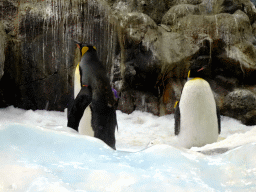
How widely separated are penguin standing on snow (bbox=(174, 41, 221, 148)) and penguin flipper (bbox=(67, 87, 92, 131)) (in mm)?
1154

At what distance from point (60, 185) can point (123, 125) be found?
3899 mm

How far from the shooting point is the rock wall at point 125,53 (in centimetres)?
503

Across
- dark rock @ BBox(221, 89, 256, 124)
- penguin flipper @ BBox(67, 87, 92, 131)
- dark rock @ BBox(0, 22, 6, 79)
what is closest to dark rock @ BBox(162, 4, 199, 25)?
dark rock @ BBox(221, 89, 256, 124)

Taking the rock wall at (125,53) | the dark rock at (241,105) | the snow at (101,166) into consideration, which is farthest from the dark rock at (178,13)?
the snow at (101,166)

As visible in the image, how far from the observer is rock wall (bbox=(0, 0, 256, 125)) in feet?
16.5

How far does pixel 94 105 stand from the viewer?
108 inches

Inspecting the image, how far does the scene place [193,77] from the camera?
333 cm

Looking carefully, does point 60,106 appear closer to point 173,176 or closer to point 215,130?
point 215,130

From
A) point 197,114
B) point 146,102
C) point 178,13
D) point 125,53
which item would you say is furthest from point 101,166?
point 178,13

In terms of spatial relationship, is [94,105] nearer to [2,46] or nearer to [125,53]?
[2,46]

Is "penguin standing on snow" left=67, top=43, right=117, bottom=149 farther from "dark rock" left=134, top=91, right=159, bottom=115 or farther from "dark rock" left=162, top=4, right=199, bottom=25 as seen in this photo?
"dark rock" left=162, top=4, right=199, bottom=25

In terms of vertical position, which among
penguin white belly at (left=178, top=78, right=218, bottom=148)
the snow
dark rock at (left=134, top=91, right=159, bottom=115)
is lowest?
dark rock at (left=134, top=91, right=159, bottom=115)

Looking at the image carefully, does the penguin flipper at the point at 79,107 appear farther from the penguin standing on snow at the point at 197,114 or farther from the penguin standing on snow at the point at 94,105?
the penguin standing on snow at the point at 197,114

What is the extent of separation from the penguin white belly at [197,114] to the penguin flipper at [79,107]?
1154mm
